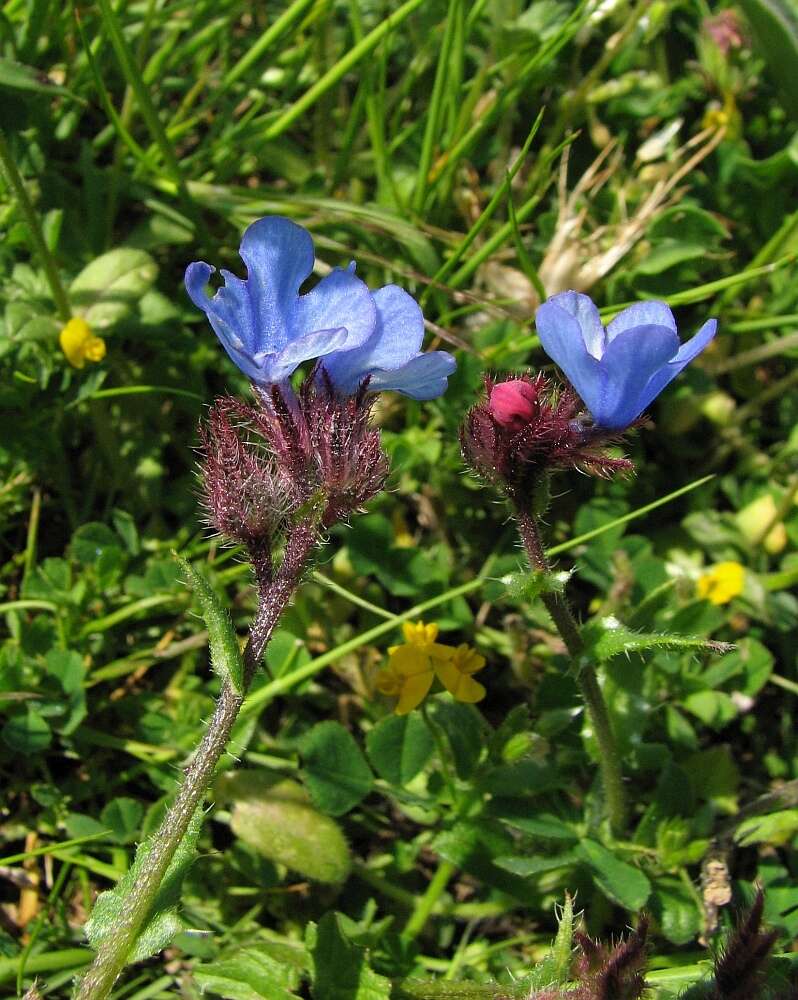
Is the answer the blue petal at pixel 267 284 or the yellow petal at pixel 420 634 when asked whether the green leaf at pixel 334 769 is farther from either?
the blue petal at pixel 267 284

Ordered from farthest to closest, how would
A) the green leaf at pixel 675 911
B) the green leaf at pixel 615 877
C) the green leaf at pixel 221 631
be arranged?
1. the green leaf at pixel 675 911
2. the green leaf at pixel 615 877
3. the green leaf at pixel 221 631

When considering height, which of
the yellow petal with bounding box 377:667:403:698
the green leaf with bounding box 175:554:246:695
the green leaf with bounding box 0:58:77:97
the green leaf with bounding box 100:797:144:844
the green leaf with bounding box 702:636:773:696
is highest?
the green leaf with bounding box 0:58:77:97

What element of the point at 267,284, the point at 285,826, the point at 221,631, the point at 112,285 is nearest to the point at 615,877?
the point at 285,826

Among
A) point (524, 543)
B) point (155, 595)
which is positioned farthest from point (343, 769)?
point (524, 543)

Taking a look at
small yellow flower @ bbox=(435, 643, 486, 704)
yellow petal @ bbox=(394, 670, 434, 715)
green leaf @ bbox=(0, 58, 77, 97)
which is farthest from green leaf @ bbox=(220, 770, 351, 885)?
green leaf @ bbox=(0, 58, 77, 97)

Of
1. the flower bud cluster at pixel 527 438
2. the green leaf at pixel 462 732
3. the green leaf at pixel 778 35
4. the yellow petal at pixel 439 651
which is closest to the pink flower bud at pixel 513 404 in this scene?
the flower bud cluster at pixel 527 438

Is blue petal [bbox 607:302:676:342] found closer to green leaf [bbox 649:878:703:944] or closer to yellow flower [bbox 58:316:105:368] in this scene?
green leaf [bbox 649:878:703:944]

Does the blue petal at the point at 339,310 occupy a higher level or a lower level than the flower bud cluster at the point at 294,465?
higher
